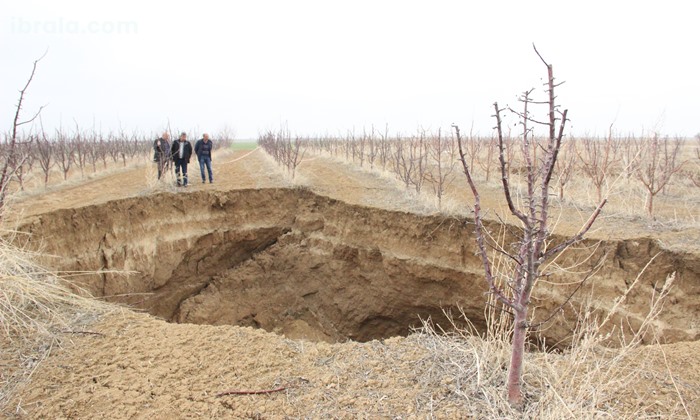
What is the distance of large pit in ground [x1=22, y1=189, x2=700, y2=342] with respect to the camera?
20.2 feet

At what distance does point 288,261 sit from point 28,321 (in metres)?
4.87

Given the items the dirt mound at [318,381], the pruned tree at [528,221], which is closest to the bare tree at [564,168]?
the dirt mound at [318,381]

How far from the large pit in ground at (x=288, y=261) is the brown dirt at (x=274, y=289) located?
0.9 inches

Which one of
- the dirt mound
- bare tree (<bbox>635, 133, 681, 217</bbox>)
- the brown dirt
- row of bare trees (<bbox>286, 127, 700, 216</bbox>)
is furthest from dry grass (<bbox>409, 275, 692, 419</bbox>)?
bare tree (<bbox>635, 133, 681, 217</bbox>)

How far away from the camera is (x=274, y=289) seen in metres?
8.05

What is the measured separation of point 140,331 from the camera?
10.6ft

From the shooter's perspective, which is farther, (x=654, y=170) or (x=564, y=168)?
(x=564, y=168)

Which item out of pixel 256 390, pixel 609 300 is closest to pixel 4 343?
pixel 256 390

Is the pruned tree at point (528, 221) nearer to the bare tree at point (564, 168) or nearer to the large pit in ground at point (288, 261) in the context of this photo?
the bare tree at point (564, 168)

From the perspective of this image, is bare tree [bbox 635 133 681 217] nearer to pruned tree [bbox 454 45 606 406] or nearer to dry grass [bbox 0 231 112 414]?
pruned tree [bbox 454 45 606 406]

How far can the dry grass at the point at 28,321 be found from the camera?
8.95 ft

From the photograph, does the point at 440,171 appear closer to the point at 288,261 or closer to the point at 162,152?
the point at 288,261

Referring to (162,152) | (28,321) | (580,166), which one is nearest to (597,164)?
(580,166)

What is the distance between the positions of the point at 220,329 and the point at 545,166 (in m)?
2.78
